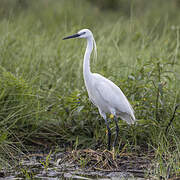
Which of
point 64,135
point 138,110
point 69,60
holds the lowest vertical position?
point 64,135

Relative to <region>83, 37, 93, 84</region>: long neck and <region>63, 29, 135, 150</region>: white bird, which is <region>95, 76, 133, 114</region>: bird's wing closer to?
<region>63, 29, 135, 150</region>: white bird

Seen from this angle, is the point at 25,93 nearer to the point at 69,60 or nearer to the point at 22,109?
the point at 22,109

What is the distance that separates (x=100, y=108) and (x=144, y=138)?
0.65 m

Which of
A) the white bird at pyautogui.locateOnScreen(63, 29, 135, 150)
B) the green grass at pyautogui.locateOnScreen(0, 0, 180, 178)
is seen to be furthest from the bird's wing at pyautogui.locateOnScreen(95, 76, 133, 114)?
the green grass at pyautogui.locateOnScreen(0, 0, 180, 178)

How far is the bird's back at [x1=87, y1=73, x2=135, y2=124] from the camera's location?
452 centimetres

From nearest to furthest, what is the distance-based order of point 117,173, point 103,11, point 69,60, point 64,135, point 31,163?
point 117,173 < point 31,163 < point 64,135 < point 69,60 < point 103,11

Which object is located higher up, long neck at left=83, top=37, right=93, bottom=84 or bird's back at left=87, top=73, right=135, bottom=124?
long neck at left=83, top=37, right=93, bottom=84

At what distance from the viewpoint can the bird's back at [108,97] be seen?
452 cm

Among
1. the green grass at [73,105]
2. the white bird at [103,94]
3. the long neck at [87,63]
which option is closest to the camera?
the long neck at [87,63]

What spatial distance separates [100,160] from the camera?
412 centimetres

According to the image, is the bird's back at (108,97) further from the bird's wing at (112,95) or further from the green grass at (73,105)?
the green grass at (73,105)

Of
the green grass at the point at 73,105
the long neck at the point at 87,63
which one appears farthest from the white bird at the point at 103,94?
the green grass at the point at 73,105

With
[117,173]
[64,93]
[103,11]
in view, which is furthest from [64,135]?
[103,11]

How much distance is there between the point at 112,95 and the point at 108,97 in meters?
0.05
